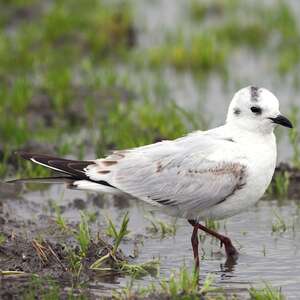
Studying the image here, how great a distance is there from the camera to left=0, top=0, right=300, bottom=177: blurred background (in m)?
11.2

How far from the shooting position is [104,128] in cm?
1125

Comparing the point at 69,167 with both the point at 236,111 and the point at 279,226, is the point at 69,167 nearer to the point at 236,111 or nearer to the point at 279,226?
the point at 236,111

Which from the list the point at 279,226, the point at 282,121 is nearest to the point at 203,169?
the point at 282,121

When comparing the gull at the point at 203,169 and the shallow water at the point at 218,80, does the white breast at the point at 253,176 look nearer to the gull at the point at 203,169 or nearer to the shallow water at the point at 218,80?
the gull at the point at 203,169

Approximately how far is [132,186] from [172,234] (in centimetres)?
100

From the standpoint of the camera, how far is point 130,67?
14016 millimetres

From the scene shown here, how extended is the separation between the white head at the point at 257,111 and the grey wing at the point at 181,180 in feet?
1.27

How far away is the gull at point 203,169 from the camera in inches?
308

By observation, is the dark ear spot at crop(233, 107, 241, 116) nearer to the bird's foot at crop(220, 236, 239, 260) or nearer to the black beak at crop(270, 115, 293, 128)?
the black beak at crop(270, 115, 293, 128)

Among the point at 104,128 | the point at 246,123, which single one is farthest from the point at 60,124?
the point at 246,123

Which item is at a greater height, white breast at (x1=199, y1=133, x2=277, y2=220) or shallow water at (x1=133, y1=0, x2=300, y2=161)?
shallow water at (x1=133, y1=0, x2=300, y2=161)

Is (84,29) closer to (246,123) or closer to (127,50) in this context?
(127,50)

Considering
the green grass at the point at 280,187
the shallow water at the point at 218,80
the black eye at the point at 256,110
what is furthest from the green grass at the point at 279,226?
the shallow water at the point at 218,80

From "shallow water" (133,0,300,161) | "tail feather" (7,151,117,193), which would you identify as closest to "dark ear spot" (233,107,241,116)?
"tail feather" (7,151,117,193)
